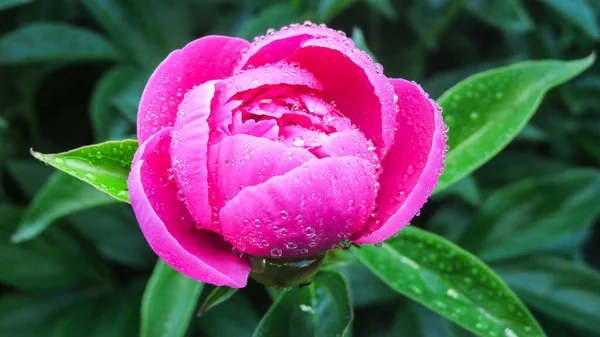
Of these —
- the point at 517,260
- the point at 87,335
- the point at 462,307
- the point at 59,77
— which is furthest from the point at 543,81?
the point at 59,77

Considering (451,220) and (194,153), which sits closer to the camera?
(194,153)

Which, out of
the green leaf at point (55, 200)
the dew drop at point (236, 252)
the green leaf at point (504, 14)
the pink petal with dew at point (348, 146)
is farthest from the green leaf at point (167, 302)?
the green leaf at point (504, 14)

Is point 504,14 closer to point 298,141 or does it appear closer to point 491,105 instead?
point 491,105

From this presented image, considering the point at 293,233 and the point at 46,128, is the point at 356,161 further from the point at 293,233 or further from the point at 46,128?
the point at 46,128

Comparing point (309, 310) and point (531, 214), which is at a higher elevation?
point (309, 310)

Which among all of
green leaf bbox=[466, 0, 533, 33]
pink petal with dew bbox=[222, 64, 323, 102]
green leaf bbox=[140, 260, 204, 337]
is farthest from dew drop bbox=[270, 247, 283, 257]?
green leaf bbox=[466, 0, 533, 33]

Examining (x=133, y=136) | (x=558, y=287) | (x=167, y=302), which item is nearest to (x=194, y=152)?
(x=167, y=302)
